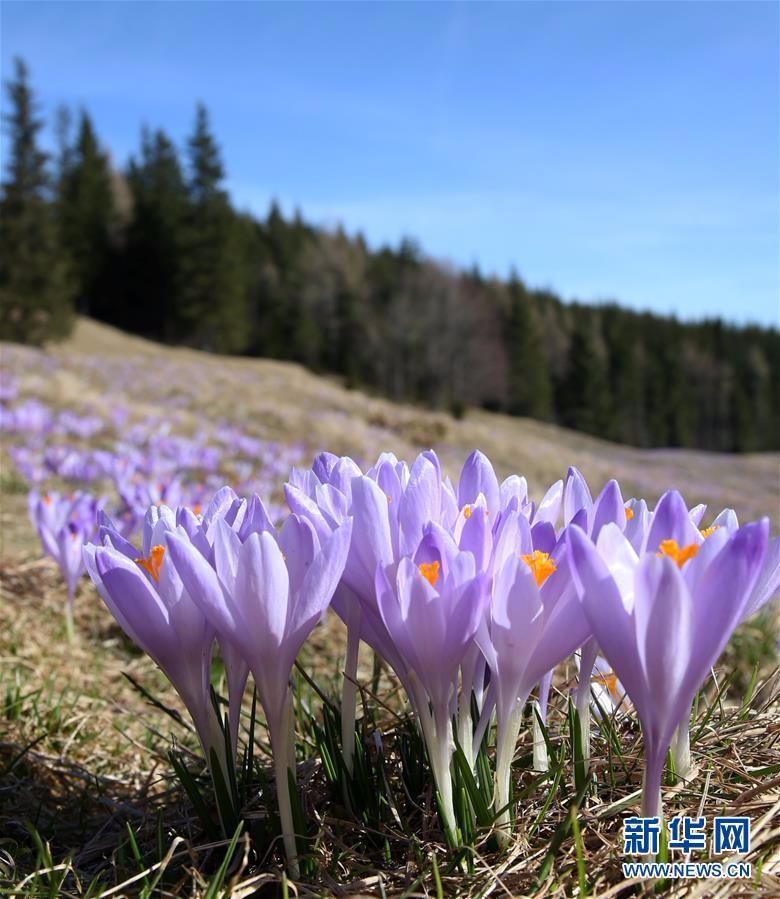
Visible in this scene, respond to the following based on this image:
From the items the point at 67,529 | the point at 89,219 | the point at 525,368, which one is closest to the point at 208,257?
the point at 89,219

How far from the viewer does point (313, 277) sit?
173 feet

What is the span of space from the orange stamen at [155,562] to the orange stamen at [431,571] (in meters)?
0.32

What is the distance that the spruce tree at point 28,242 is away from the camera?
112 feet

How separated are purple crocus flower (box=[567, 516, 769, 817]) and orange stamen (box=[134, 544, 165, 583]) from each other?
48 cm

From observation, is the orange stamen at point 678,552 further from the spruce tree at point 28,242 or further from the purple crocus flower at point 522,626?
the spruce tree at point 28,242

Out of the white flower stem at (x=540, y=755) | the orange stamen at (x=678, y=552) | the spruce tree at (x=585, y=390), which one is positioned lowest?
the white flower stem at (x=540, y=755)

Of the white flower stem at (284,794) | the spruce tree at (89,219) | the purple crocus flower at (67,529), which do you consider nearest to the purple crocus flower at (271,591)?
the white flower stem at (284,794)

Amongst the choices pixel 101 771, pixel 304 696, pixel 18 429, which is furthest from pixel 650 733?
pixel 18 429

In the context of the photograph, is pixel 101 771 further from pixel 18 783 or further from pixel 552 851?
pixel 552 851

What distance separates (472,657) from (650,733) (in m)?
0.22

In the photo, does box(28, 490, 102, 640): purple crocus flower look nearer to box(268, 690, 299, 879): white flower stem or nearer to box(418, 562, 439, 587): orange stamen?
box(268, 690, 299, 879): white flower stem

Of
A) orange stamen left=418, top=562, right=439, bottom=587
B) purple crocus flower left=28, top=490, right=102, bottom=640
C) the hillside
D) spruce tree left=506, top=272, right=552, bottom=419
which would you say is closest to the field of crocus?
orange stamen left=418, top=562, right=439, bottom=587

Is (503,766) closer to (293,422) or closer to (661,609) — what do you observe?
(661,609)

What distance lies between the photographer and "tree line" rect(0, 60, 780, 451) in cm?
3603
